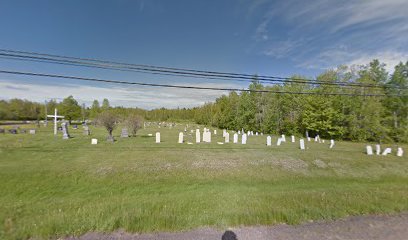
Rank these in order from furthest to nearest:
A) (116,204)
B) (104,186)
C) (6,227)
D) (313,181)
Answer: (313,181) → (104,186) → (116,204) → (6,227)

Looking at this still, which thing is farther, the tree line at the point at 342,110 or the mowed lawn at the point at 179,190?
the tree line at the point at 342,110

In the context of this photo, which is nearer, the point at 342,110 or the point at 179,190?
the point at 179,190

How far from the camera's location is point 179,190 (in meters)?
9.09

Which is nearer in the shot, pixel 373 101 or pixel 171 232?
pixel 171 232

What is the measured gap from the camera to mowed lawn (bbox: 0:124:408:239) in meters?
5.23

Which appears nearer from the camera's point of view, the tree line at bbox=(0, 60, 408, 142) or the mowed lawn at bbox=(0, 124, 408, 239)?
the mowed lawn at bbox=(0, 124, 408, 239)

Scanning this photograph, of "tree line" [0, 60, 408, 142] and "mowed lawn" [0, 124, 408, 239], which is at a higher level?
"tree line" [0, 60, 408, 142]

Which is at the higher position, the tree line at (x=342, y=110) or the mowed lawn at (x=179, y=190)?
the tree line at (x=342, y=110)

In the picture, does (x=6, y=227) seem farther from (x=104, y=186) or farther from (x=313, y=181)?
(x=313, y=181)

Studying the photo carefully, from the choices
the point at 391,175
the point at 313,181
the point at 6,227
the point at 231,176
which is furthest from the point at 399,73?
the point at 6,227

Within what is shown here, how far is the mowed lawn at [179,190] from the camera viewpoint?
17.2 feet

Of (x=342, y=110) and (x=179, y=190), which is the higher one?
(x=342, y=110)

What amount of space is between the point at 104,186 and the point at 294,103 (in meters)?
42.7

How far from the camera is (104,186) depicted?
956cm
